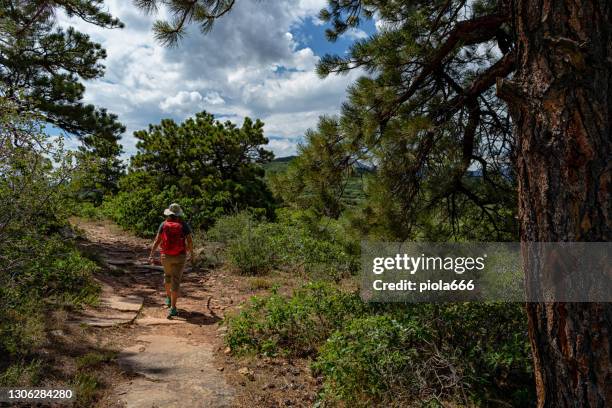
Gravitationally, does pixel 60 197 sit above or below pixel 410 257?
above

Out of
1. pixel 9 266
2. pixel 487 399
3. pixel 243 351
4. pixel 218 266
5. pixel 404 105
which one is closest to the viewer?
pixel 487 399

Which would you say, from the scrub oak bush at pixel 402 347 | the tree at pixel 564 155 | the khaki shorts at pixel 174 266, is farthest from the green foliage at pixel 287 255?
the tree at pixel 564 155

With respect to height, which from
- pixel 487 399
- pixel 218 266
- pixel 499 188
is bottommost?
pixel 487 399

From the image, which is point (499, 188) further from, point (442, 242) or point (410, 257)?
point (410, 257)

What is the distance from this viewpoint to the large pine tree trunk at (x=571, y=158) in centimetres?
253

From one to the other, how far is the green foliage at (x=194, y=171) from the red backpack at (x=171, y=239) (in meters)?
7.18

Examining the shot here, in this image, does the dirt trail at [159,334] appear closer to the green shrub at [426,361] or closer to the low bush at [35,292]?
the low bush at [35,292]

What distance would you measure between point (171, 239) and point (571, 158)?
548 centimetres

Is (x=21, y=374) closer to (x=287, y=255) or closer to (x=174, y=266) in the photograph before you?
(x=174, y=266)

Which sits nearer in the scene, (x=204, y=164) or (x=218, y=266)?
(x=218, y=266)

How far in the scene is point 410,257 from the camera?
224 inches

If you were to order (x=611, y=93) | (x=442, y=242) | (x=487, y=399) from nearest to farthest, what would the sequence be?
(x=611, y=93) < (x=487, y=399) < (x=442, y=242)

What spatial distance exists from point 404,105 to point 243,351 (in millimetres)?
3436

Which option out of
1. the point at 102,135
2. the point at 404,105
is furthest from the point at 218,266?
the point at 404,105
